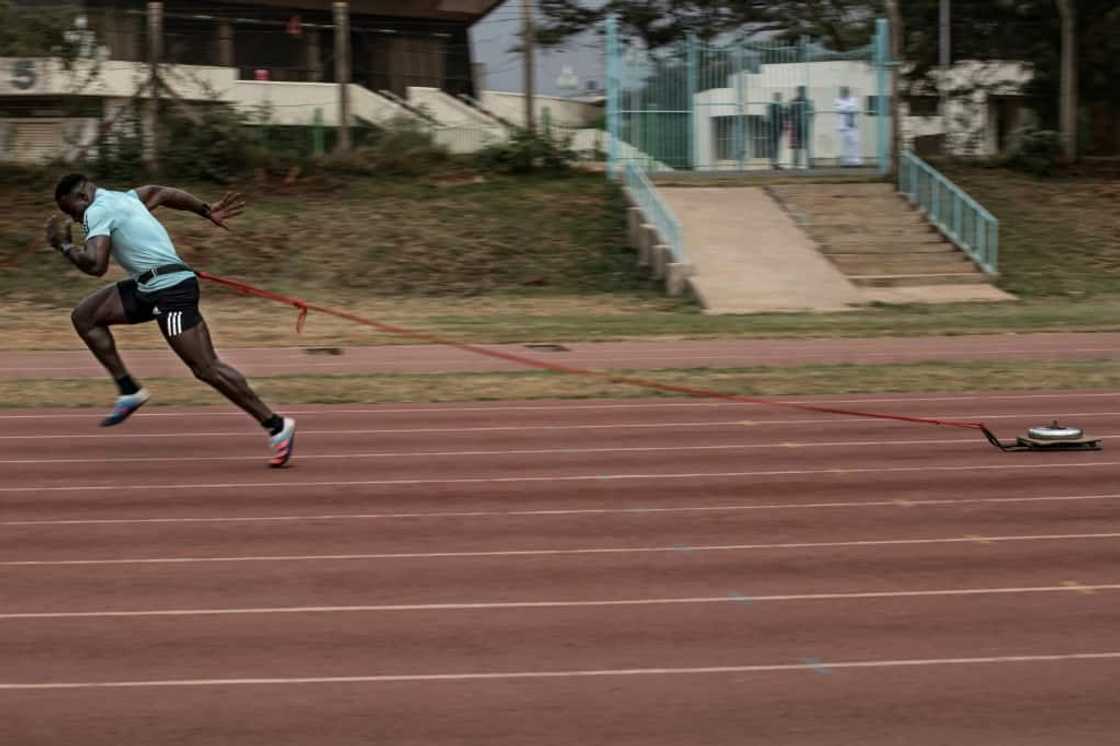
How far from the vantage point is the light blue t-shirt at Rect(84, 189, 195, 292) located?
9.77m

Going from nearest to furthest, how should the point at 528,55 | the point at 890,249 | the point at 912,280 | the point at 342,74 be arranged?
the point at 912,280
the point at 890,249
the point at 342,74
the point at 528,55

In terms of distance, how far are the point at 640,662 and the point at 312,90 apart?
2762 cm

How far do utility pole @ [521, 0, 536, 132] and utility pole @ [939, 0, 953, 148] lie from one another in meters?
9.00

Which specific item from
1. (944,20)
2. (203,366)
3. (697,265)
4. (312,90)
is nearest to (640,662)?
(203,366)

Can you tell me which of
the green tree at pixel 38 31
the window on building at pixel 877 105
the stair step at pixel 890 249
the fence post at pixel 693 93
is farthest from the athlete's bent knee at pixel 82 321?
the window on building at pixel 877 105

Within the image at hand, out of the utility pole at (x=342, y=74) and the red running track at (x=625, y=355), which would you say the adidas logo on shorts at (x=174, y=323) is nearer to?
the red running track at (x=625, y=355)

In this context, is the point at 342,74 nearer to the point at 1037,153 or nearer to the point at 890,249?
the point at 890,249

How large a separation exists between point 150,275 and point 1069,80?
25578 mm

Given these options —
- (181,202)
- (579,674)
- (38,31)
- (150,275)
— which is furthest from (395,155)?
(579,674)

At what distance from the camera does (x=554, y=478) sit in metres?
9.91

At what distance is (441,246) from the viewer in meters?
25.7

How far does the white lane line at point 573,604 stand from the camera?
6660 millimetres

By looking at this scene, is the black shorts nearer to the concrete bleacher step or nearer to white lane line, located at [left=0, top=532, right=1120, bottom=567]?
white lane line, located at [left=0, top=532, right=1120, bottom=567]

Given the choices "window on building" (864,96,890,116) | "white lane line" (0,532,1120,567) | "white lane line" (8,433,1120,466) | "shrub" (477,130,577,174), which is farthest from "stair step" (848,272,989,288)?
"white lane line" (0,532,1120,567)
